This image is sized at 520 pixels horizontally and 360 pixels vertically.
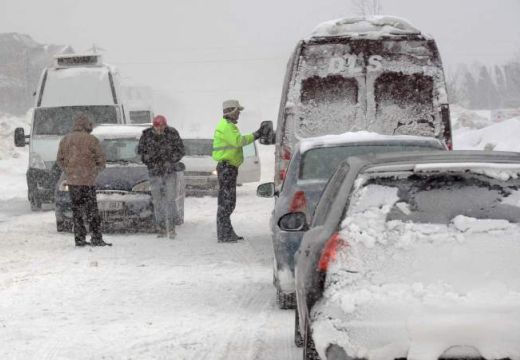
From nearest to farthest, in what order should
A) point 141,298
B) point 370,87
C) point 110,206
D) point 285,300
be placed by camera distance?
point 285,300 < point 141,298 < point 370,87 < point 110,206

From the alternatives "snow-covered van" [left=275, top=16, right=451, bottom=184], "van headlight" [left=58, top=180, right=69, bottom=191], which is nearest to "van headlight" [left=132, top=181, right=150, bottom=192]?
"van headlight" [left=58, top=180, right=69, bottom=191]

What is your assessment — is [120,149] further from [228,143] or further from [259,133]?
[259,133]

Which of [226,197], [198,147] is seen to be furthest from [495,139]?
[226,197]

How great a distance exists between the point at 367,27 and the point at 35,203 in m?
9.01

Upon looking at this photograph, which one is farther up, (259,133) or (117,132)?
(259,133)

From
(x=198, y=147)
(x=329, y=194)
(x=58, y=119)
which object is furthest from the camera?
(x=198, y=147)

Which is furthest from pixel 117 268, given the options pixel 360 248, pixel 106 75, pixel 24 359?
pixel 106 75

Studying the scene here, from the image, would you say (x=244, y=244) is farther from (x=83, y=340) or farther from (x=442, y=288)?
(x=442, y=288)

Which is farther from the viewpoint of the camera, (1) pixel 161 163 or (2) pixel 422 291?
(1) pixel 161 163

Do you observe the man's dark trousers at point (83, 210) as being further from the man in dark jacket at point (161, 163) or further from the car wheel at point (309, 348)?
the car wheel at point (309, 348)

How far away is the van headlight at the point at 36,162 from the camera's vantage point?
1738 centimetres

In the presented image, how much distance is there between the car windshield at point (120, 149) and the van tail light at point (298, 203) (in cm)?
762

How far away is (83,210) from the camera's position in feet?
40.2

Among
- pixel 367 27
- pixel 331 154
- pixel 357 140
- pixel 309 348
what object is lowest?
pixel 309 348
